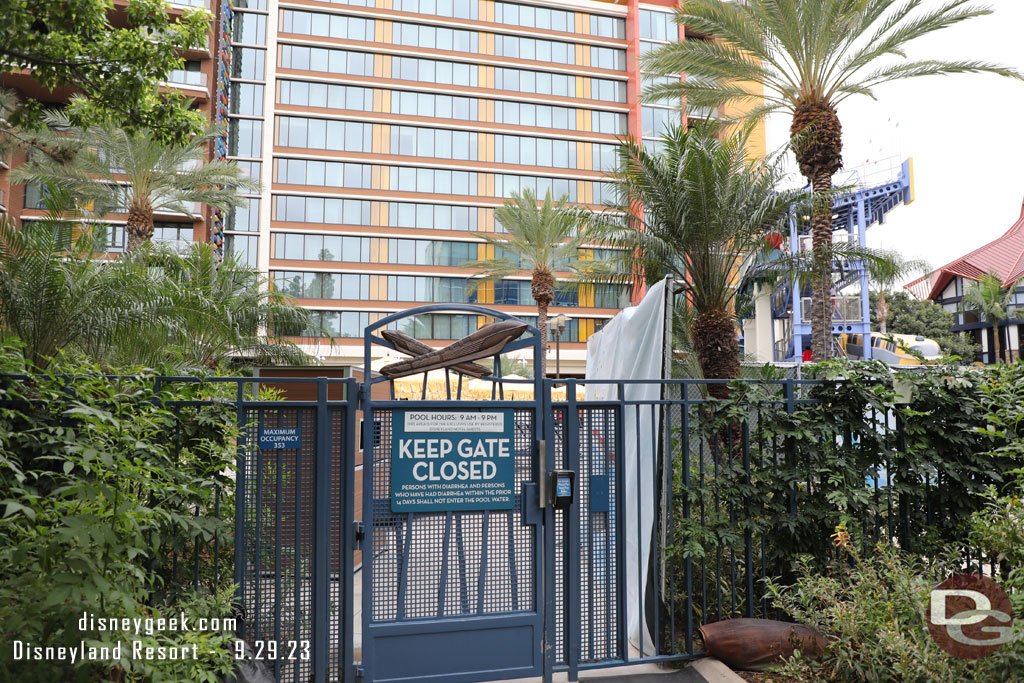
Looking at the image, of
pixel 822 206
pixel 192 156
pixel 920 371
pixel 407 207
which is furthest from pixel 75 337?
pixel 407 207

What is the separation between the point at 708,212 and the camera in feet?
38.3

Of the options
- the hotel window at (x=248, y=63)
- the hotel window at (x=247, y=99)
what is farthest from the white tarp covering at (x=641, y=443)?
the hotel window at (x=248, y=63)

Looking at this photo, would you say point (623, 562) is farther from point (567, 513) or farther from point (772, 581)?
point (772, 581)

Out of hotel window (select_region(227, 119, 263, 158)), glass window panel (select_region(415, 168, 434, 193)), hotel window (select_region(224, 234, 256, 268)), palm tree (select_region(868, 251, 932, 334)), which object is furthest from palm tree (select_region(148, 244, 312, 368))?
hotel window (select_region(227, 119, 263, 158))

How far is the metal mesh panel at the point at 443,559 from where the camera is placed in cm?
498

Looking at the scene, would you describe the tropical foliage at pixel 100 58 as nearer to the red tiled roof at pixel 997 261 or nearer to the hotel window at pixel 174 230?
the hotel window at pixel 174 230

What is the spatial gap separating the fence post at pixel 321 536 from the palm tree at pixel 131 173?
55.0 feet

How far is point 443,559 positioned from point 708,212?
8.51 metres

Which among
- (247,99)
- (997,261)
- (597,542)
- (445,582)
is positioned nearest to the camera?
(445,582)

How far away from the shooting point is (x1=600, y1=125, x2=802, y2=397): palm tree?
38.4 feet

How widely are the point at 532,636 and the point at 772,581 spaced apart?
2.02m

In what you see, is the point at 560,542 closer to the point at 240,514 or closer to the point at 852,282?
the point at 240,514

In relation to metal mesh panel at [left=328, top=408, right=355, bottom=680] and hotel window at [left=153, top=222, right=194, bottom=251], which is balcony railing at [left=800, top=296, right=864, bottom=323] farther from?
metal mesh panel at [left=328, top=408, right=355, bottom=680]
